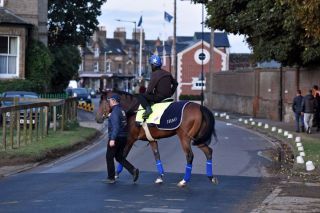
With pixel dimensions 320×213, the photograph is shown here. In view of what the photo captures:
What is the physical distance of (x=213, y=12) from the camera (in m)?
29.0

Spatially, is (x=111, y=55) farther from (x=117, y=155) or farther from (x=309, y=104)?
(x=117, y=155)

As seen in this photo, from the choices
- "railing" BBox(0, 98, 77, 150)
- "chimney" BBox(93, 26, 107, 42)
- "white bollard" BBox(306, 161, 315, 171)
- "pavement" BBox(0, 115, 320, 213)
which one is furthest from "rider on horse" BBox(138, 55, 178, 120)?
"chimney" BBox(93, 26, 107, 42)

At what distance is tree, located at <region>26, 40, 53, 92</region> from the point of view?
3756 cm

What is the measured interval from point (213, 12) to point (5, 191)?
58.6 ft

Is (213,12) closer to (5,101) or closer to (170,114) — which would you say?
(5,101)

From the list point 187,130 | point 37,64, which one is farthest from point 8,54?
point 187,130

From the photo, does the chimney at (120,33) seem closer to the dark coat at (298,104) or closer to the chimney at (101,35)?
the chimney at (101,35)

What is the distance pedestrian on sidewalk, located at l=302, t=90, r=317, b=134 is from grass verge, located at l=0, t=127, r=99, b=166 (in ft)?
28.3

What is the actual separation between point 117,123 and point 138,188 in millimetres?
1281

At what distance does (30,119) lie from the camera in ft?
73.9

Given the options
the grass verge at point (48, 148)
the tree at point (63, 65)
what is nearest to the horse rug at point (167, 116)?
the grass verge at point (48, 148)

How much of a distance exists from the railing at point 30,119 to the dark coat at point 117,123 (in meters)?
6.76

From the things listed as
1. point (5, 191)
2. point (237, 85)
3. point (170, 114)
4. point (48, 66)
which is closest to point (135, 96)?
point (170, 114)

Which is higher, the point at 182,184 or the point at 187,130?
the point at 187,130
